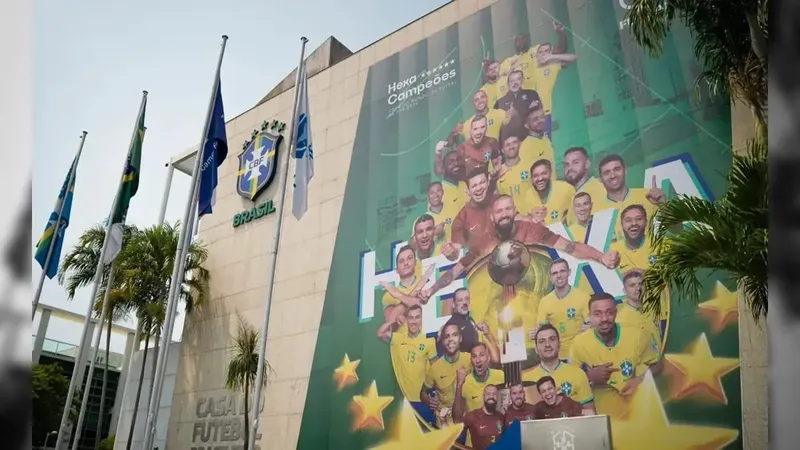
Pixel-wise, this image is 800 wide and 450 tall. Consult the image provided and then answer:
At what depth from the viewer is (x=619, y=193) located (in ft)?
39.9

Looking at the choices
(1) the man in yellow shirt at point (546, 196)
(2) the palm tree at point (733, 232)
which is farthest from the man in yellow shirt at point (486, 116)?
(2) the palm tree at point (733, 232)

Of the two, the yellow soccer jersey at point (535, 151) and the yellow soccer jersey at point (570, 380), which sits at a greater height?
the yellow soccer jersey at point (535, 151)

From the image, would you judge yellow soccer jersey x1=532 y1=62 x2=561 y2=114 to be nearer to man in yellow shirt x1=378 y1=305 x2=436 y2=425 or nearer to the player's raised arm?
the player's raised arm

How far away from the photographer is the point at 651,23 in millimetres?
8172

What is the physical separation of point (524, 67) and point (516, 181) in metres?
2.81

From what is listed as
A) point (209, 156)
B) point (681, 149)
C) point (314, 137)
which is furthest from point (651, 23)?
point (314, 137)

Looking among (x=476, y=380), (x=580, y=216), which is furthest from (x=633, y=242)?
(x=476, y=380)

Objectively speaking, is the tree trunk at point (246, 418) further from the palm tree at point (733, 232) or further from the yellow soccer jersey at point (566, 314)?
the palm tree at point (733, 232)

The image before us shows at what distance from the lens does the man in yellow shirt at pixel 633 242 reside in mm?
11414

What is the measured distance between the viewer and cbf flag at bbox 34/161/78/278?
15852 millimetres

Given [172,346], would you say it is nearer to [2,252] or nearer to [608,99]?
[608,99]

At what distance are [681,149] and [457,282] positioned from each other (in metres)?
5.35

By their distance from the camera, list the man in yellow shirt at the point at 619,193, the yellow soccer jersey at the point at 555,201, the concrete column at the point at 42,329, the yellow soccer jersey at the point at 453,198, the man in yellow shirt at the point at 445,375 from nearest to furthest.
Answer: the man in yellow shirt at the point at 619,193 < the yellow soccer jersey at the point at 555,201 < the man in yellow shirt at the point at 445,375 < the yellow soccer jersey at the point at 453,198 < the concrete column at the point at 42,329

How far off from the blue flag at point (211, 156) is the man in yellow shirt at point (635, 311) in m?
8.43
